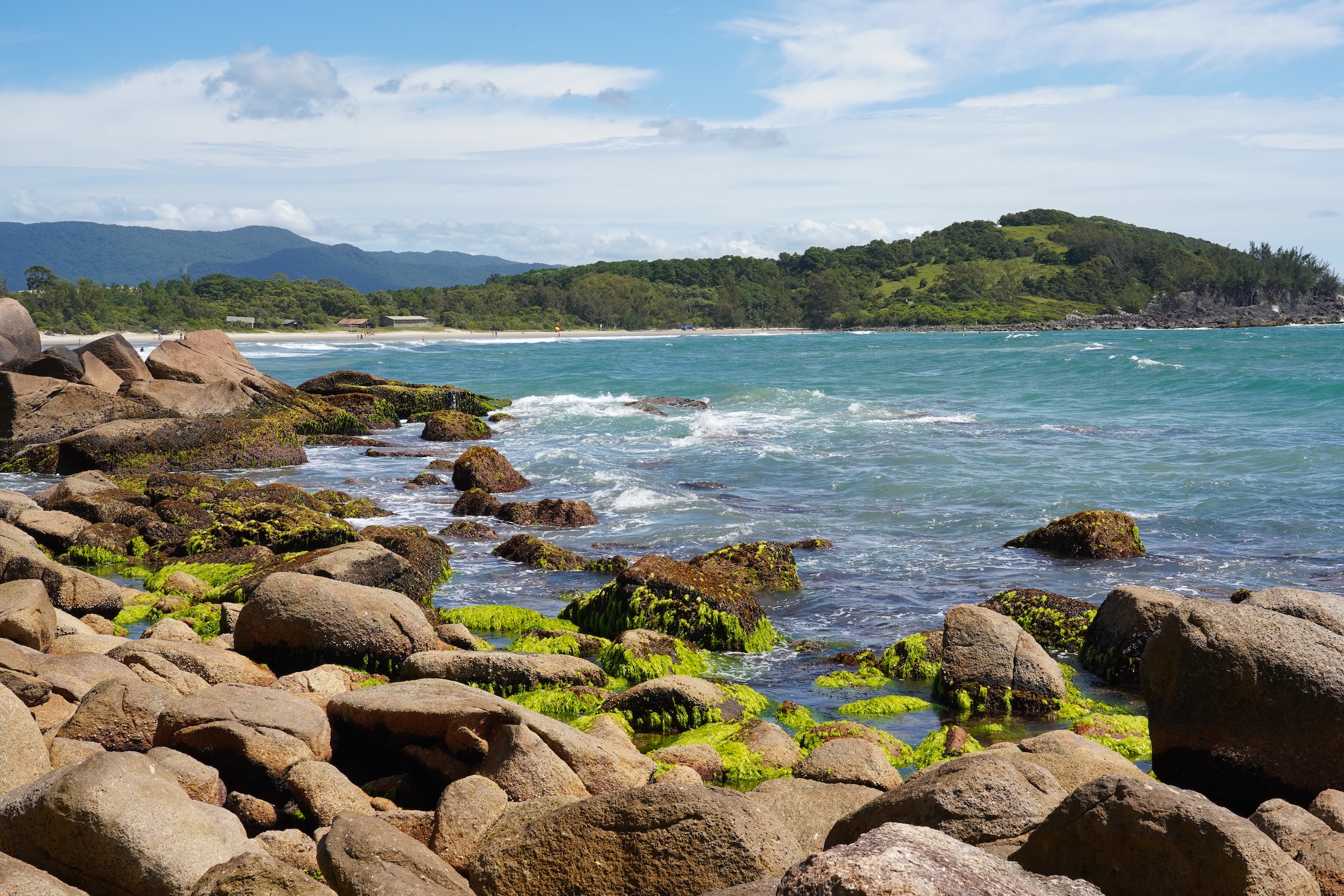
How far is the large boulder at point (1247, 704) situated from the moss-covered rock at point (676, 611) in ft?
15.0

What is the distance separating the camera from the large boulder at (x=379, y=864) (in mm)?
3963

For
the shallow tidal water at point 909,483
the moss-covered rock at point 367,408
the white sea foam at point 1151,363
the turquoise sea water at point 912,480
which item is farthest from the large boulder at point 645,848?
the white sea foam at point 1151,363

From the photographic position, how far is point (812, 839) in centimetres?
519

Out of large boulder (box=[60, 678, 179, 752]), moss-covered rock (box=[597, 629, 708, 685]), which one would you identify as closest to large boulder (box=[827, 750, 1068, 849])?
large boulder (box=[60, 678, 179, 752])

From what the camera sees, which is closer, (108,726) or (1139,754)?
(108,726)

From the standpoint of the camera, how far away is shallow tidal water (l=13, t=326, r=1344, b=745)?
12.1 meters

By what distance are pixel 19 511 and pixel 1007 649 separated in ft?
38.9

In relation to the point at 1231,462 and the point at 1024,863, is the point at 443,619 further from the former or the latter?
the point at 1231,462

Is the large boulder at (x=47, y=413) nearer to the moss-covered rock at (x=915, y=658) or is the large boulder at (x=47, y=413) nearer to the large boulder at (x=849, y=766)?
the moss-covered rock at (x=915, y=658)

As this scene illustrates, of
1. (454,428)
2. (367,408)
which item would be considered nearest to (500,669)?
(454,428)

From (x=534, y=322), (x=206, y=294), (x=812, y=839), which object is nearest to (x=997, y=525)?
(x=812, y=839)

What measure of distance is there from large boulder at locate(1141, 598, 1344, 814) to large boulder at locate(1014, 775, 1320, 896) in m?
2.24

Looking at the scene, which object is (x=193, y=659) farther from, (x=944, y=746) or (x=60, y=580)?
(x=944, y=746)

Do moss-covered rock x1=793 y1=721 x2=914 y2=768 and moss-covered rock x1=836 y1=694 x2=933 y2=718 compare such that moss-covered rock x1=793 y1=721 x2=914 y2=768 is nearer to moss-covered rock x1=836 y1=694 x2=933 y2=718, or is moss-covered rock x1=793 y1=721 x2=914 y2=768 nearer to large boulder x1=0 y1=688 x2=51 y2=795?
moss-covered rock x1=836 y1=694 x2=933 y2=718
